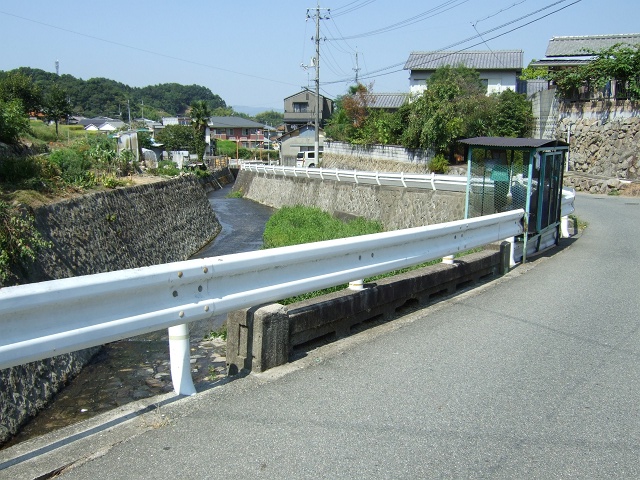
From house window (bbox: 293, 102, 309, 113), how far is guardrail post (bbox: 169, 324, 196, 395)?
85.8 m

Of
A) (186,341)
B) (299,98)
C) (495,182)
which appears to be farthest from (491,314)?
(299,98)

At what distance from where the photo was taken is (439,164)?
112 ft

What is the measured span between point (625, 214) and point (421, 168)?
17242 mm

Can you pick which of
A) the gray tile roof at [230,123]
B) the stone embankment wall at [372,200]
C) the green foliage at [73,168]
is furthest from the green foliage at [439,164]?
the gray tile roof at [230,123]

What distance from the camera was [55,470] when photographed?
317 cm

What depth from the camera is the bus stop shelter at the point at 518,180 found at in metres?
10.3

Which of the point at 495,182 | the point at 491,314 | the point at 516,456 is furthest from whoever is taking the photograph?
the point at 495,182

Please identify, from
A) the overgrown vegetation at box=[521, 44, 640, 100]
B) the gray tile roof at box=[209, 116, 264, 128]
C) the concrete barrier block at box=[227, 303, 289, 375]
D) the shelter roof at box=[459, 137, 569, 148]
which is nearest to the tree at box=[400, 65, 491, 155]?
the overgrown vegetation at box=[521, 44, 640, 100]

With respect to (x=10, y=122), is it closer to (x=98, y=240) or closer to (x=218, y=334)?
(x=98, y=240)

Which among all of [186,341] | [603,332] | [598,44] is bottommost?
[603,332]

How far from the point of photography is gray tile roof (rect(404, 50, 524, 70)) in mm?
50125

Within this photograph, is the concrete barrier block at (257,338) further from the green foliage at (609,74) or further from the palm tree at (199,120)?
the palm tree at (199,120)

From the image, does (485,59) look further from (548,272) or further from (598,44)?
(548,272)

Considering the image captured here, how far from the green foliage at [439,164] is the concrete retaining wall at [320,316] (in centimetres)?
2668
